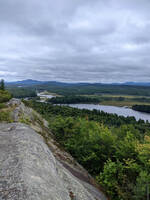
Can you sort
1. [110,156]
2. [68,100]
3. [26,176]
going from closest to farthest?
[26,176]
[110,156]
[68,100]

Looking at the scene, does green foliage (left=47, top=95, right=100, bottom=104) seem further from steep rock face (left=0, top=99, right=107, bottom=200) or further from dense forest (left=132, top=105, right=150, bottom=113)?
steep rock face (left=0, top=99, right=107, bottom=200)

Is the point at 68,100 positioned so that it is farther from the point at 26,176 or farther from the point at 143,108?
the point at 26,176

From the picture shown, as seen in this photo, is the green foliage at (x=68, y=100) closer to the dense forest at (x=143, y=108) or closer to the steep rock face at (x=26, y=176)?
the dense forest at (x=143, y=108)

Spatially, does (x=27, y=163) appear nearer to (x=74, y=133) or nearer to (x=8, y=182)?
(x=8, y=182)

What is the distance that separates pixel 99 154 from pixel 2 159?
12.7 meters

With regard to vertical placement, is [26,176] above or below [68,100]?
above

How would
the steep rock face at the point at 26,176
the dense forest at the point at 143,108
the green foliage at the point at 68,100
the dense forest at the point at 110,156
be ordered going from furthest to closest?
the green foliage at the point at 68,100 < the dense forest at the point at 143,108 < the dense forest at the point at 110,156 < the steep rock face at the point at 26,176

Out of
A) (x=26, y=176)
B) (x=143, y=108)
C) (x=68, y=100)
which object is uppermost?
(x=26, y=176)

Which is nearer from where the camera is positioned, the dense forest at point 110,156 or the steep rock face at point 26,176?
the steep rock face at point 26,176

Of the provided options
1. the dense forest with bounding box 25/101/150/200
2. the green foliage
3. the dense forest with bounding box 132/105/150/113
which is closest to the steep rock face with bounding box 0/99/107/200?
the dense forest with bounding box 25/101/150/200

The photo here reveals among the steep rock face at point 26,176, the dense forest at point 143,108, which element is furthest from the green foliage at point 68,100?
the steep rock face at point 26,176

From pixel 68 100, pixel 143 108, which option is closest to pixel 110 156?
pixel 143 108

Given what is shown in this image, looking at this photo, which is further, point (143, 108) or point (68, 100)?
point (68, 100)

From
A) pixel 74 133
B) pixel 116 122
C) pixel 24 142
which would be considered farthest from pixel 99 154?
pixel 116 122
